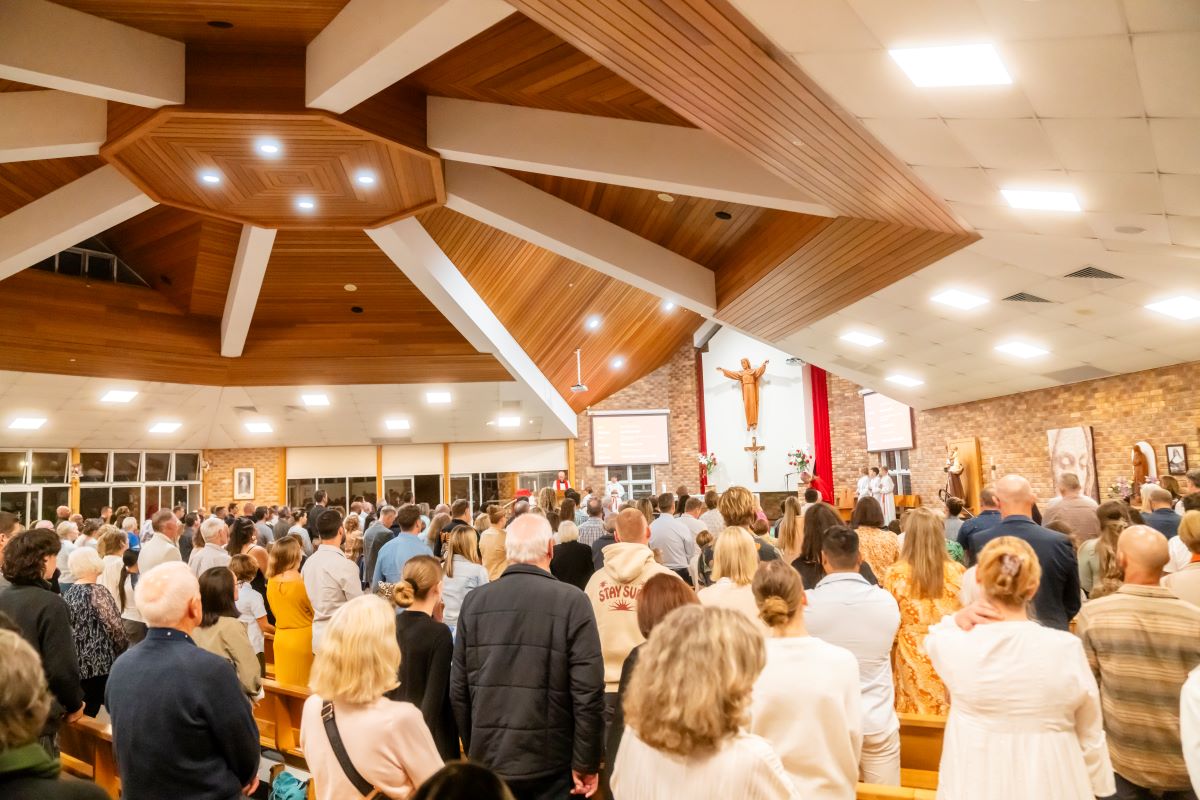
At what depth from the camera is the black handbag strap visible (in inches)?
89.7

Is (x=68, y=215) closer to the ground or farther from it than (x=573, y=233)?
farther from it

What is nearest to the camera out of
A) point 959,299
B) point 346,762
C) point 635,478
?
point 346,762

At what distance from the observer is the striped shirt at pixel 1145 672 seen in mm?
2773

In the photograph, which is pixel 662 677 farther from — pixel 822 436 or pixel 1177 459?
pixel 822 436

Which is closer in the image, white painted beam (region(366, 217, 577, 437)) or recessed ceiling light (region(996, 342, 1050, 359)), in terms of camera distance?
recessed ceiling light (region(996, 342, 1050, 359))

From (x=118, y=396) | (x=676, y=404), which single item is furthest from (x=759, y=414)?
(x=118, y=396)

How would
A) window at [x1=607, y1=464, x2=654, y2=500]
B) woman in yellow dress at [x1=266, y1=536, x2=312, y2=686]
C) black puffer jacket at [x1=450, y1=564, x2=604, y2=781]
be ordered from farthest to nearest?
window at [x1=607, y1=464, x2=654, y2=500], woman in yellow dress at [x1=266, y1=536, x2=312, y2=686], black puffer jacket at [x1=450, y1=564, x2=604, y2=781]

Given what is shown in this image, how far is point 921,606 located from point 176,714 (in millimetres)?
3044

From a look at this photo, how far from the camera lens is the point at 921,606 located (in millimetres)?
3746

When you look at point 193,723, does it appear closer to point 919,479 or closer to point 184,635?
point 184,635

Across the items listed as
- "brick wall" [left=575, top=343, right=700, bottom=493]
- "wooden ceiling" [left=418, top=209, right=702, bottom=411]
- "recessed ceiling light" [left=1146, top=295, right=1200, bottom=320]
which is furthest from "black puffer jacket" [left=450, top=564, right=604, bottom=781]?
"brick wall" [left=575, top=343, right=700, bottom=493]

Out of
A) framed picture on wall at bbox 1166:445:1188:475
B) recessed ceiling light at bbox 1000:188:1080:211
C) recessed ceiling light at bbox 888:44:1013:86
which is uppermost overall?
recessed ceiling light at bbox 888:44:1013:86

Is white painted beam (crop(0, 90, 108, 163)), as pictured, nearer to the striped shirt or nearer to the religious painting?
the striped shirt

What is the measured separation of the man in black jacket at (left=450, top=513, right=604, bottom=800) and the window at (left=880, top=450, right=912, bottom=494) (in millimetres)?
16017
